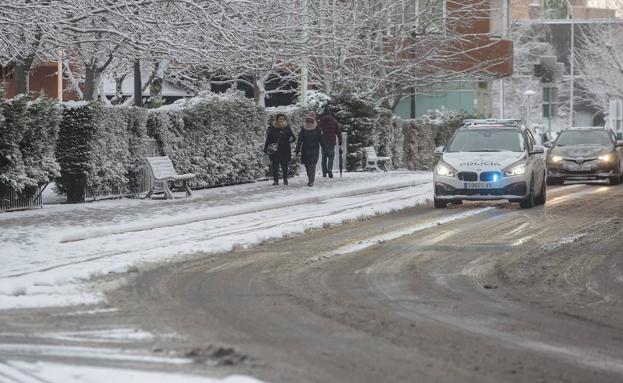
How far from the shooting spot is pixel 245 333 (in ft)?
30.4

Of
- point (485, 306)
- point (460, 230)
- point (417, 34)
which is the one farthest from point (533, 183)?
point (417, 34)

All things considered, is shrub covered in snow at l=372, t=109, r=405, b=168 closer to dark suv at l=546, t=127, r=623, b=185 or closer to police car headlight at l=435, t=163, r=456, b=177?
dark suv at l=546, t=127, r=623, b=185

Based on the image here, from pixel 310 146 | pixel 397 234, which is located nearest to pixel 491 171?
pixel 397 234

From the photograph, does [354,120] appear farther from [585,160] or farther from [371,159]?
[585,160]

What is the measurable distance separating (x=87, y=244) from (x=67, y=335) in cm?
732

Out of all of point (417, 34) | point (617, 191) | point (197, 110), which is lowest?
point (617, 191)

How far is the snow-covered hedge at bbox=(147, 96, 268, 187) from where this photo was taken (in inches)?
1085

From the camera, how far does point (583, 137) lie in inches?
1393

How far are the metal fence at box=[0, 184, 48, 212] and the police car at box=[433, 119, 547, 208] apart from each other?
717 cm

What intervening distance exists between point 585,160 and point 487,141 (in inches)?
376

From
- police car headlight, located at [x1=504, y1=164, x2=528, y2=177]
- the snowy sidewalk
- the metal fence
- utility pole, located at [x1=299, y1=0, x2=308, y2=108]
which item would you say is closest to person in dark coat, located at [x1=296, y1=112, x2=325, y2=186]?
the snowy sidewalk

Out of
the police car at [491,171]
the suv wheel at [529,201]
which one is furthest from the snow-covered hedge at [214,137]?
the suv wheel at [529,201]

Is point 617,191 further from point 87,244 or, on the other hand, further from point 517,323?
point 517,323

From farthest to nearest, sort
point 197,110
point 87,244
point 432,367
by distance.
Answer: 1. point 197,110
2. point 87,244
3. point 432,367
